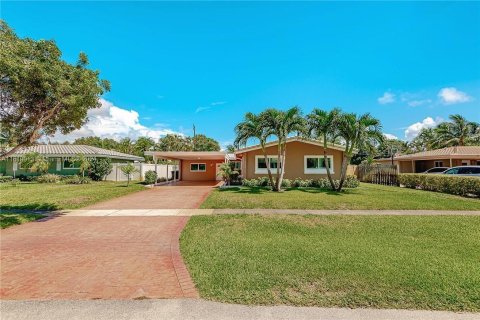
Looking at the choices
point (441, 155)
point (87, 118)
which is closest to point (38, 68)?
point (87, 118)

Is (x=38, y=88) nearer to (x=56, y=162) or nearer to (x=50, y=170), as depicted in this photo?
(x=56, y=162)

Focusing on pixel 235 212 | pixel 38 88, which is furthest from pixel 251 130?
pixel 38 88

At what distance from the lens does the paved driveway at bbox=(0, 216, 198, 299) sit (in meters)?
4.27

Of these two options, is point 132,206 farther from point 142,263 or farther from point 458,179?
point 458,179

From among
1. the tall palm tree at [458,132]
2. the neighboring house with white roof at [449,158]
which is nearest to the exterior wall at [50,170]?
the neighboring house with white roof at [449,158]

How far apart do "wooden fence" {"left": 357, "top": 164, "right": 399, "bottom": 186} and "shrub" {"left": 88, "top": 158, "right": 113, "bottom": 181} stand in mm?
26385

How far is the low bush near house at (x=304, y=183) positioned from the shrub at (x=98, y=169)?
1538 centimetres

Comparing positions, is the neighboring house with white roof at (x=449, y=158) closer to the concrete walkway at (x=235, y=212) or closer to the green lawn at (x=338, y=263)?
the concrete walkway at (x=235, y=212)

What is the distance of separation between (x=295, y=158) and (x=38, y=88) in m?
16.9

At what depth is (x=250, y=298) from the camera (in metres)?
3.92

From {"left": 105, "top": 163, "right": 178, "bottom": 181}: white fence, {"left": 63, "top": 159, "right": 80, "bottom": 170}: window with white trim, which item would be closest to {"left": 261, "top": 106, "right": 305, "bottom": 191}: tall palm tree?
{"left": 105, "top": 163, "right": 178, "bottom": 181}: white fence

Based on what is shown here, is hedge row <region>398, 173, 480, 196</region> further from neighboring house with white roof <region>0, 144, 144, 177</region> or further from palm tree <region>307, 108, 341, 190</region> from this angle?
neighboring house with white roof <region>0, 144, 144, 177</region>

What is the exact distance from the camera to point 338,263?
511 cm

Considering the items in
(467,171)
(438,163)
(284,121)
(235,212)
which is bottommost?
(235,212)
